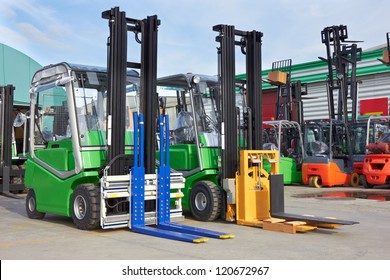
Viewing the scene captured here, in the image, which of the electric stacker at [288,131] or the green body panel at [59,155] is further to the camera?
the electric stacker at [288,131]

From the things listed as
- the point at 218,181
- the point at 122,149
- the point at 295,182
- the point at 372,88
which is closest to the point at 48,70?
the point at 122,149

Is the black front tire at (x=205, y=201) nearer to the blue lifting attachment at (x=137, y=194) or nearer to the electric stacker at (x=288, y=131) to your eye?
the blue lifting attachment at (x=137, y=194)

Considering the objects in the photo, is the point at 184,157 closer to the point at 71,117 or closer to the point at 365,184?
the point at 71,117

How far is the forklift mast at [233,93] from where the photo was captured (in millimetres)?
8523

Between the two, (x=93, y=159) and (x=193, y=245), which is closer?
(x=193, y=245)

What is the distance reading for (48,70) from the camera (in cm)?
877

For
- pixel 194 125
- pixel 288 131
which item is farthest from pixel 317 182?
pixel 194 125

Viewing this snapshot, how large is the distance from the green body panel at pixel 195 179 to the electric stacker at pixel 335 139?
9.06m

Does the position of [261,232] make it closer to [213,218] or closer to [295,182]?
[213,218]

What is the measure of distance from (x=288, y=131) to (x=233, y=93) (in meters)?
10.8

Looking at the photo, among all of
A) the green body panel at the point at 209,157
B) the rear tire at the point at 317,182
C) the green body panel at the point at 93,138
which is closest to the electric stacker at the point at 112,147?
the green body panel at the point at 93,138

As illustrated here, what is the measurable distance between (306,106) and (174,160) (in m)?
19.6

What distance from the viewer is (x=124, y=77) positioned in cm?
786
